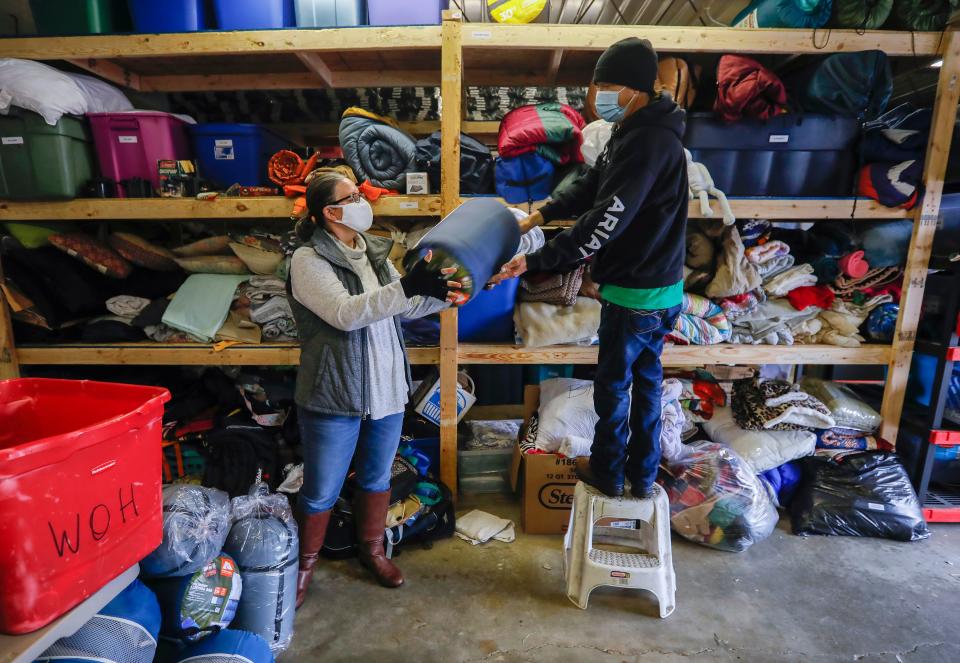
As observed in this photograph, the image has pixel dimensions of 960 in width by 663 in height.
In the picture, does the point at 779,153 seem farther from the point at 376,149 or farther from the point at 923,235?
the point at 376,149

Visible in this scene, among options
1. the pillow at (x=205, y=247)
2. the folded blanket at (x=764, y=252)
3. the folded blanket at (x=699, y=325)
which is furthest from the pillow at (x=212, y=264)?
the folded blanket at (x=764, y=252)

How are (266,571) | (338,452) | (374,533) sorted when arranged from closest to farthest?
(266,571) < (338,452) < (374,533)

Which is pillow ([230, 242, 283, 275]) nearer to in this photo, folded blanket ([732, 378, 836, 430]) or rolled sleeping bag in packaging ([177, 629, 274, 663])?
rolled sleeping bag in packaging ([177, 629, 274, 663])

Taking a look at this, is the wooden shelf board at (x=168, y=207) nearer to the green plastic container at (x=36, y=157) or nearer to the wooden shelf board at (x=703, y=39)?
the green plastic container at (x=36, y=157)

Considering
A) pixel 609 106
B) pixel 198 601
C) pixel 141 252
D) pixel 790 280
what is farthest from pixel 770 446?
pixel 141 252

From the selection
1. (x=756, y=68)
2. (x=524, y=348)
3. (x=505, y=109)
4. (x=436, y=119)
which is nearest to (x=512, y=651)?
(x=524, y=348)

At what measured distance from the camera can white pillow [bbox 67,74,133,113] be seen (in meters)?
2.43

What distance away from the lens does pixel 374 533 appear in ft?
7.00

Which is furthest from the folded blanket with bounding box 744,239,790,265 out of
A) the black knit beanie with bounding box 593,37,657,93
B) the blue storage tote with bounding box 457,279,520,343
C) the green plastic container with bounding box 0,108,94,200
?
the green plastic container with bounding box 0,108,94,200

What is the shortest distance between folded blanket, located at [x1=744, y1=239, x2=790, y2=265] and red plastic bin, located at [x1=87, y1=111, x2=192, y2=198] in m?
3.03

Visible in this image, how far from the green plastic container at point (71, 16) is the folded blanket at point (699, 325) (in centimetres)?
320

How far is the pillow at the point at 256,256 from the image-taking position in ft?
8.82

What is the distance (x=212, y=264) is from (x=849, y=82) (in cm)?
330

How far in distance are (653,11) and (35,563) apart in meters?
4.51
